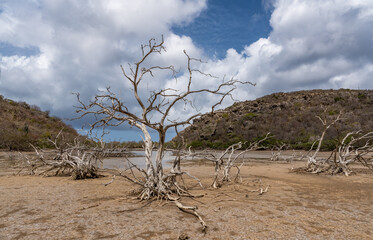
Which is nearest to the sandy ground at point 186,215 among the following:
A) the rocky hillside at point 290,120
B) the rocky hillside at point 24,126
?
the rocky hillside at point 24,126

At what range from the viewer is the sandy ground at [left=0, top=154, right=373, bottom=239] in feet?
13.6

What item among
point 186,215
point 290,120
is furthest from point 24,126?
point 290,120

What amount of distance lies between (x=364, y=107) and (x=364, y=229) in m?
51.2

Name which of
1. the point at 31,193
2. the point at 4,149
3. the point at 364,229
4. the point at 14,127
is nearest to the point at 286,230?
the point at 364,229

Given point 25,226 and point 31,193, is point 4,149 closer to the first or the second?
point 31,193

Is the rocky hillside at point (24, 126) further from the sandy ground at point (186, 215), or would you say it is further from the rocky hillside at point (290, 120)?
the sandy ground at point (186, 215)

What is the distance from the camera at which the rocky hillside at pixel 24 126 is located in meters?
28.3

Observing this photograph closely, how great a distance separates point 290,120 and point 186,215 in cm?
4594

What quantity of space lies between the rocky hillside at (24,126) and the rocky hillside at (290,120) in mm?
20183

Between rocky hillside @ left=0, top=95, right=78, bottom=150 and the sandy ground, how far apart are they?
24825 mm

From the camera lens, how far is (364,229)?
4.43 m

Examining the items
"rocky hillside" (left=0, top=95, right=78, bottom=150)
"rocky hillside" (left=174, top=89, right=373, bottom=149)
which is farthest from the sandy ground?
"rocky hillside" (left=174, top=89, right=373, bottom=149)

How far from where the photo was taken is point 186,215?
5.14 m

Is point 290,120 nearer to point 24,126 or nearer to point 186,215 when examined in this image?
point 24,126
